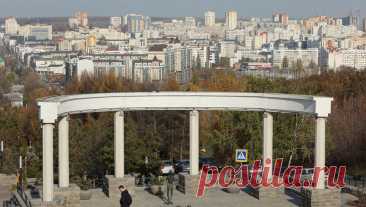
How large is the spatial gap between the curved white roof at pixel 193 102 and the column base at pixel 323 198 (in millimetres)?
1963

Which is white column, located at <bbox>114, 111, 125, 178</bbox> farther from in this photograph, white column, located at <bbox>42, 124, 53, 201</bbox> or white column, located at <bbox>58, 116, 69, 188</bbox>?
white column, located at <bbox>42, 124, 53, 201</bbox>

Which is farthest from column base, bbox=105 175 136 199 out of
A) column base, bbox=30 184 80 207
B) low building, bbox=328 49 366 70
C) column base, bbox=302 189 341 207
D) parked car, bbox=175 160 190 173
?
low building, bbox=328 49 366 70

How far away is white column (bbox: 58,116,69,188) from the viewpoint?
791 inches

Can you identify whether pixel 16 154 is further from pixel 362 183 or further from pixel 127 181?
pixel 362 183

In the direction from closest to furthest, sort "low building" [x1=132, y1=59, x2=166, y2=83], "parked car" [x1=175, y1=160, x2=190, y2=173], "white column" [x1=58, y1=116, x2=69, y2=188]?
"white column" [x1=58, y1=116, x2=69, y2=188], "parked car" [x1=175, y1=160, x2=190, y2=173], "low building" [x1=132, y1=59, x2=166, y2=83]

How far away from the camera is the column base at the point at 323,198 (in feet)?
64.1

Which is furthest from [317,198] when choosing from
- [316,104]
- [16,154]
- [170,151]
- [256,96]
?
[170,151]

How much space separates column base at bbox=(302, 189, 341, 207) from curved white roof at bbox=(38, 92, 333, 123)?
1.96m

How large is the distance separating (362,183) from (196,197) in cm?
560

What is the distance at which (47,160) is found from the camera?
1897cm

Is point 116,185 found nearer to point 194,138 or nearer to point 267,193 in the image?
point 194,138

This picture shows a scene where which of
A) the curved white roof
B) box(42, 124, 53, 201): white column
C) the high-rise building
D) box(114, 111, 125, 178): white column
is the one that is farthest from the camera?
the high-rise building

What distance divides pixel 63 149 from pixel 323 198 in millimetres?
6714

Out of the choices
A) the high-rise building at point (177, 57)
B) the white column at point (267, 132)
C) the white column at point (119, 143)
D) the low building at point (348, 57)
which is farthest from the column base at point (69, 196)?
the low building at point (348, 57)
